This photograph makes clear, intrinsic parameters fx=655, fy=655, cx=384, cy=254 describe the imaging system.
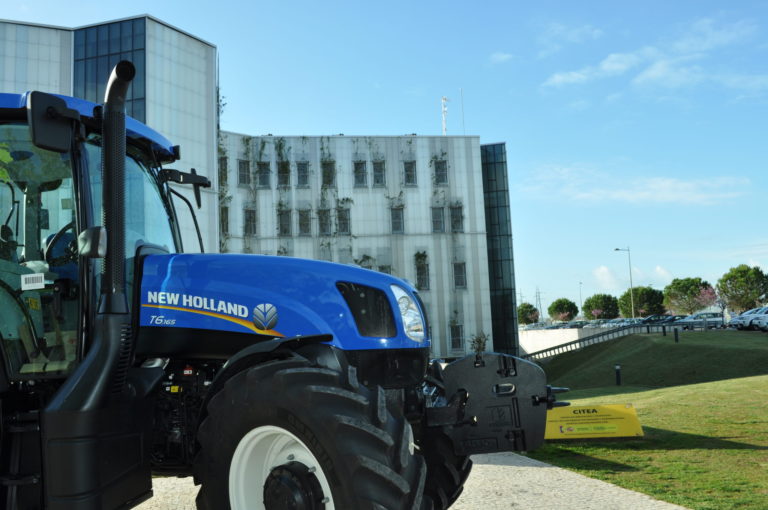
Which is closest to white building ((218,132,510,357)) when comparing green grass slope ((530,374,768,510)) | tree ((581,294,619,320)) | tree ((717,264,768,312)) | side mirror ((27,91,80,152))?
green grass slope ((530,374,768,510))

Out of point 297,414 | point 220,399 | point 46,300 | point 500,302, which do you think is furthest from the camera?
point 500,302

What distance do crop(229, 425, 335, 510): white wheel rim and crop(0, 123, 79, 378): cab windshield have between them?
134 centimetres

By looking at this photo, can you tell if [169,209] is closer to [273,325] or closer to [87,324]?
[87,324]

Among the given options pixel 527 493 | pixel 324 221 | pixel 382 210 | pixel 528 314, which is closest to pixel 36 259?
pixel 527 493

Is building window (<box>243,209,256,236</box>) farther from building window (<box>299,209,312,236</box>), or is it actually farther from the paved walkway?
the paved walkway

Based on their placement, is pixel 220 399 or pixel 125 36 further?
pixel 125 36

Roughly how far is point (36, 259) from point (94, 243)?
833 millimetres

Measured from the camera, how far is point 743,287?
7925 cm

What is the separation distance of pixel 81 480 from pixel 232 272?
4.86 ft

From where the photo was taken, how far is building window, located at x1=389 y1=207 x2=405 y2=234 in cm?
4378

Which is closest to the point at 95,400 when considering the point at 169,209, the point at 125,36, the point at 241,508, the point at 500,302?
the point at 241,508

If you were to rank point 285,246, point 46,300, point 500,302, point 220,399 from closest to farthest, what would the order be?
1. point 220,399
2. point 46,300
3. point 285,246
4. point 500,302

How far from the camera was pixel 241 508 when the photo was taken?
12.4 feet

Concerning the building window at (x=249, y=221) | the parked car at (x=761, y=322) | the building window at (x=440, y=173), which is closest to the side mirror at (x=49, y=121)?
the building window at (x=249, y=221)
